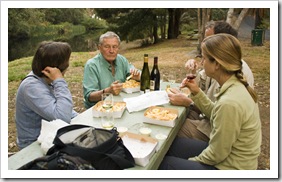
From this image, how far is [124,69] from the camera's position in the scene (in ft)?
10.0

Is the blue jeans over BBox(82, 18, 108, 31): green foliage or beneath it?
→ beneath

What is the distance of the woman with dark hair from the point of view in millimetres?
1741

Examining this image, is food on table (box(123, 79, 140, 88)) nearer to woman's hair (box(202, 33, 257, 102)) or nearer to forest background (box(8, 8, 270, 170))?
woman's hair (box(202, 33, 257, 102))

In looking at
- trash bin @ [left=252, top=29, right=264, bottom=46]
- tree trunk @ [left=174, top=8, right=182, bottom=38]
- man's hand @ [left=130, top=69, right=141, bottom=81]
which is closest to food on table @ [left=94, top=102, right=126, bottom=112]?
man's hand @ [left=130, top=69, right=141, bottom=81]

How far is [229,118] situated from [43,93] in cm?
122

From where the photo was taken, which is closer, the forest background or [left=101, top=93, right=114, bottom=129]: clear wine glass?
[left=101, top=93, right=114, bottom=129]: clear wine glass

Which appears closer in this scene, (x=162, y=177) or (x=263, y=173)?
(x=162, y=177)

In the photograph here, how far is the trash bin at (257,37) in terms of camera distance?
9.12 meters

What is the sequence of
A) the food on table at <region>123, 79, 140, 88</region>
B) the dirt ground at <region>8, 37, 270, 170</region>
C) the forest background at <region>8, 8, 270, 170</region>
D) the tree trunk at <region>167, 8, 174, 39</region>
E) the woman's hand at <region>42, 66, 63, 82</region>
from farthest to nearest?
the tree trunk at <region>167, 8, 174, 39</region> → the forest background at <region>8, 8, 270, 170</region> → the dirt ground at <region>8, 37, 270, 170</region> → the food on table at <region>123, 79, 140, 88</region> → the woman's hand at <region>42, 66, 63, 82</region>

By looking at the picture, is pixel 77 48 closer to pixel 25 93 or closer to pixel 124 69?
pixel 124 69

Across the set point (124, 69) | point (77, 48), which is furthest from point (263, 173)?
point (77, 48)

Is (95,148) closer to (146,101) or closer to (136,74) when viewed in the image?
(146,101)

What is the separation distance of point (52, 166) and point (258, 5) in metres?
1.79

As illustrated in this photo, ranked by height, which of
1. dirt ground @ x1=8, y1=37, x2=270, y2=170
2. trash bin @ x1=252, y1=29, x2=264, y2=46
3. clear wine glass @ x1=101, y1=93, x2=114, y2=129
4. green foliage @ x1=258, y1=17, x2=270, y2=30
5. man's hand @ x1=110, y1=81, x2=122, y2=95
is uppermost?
green foliage @ x1=258, y1=17, x2=270, y2=30
